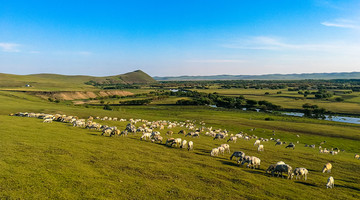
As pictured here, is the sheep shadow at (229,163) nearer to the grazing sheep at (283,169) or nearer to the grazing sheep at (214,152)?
the grazing sheep at (214,152)

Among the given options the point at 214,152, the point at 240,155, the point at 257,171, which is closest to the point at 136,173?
the point at 214,152

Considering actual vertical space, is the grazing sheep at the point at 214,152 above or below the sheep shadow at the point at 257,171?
above

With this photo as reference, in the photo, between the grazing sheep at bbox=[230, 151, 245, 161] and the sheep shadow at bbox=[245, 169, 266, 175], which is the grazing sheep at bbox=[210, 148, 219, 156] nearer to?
the grazing sheep at bbox=[230, 151, 245, 161]

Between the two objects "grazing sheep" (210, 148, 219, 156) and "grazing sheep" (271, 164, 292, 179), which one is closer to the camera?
"grazing sheep" (271, 164, 292, 179)

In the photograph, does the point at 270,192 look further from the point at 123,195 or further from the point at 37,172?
the point at 37,172

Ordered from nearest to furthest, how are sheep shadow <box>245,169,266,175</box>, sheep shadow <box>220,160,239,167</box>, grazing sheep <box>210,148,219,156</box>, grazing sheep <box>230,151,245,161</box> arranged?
sheep shadow <box>245,169,266,175</box>, sheep shadow <box>220,160,239,167</box>, grazing sheep <box>230,151,245,161</box>, grazing sheep <box>210,148,219,156</box>

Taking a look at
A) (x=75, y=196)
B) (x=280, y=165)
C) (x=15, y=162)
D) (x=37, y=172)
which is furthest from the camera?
(x=280, y=165)

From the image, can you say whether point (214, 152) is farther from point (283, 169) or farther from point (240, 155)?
point (283, 169)

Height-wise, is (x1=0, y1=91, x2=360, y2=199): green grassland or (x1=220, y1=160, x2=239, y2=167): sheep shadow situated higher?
(x1=0, y1=91, x2=360, y2=199): green grassland

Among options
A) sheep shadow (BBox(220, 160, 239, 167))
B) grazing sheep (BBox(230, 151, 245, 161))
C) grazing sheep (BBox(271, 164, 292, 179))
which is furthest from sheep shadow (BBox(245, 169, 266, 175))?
grazing sheep (BBox(230, 151, 245, 161))

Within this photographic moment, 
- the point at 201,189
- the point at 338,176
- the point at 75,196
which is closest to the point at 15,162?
the point at 75,196

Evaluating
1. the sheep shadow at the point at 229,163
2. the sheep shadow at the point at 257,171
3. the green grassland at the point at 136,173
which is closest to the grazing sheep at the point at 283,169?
the green grassland at the point at 136,173
